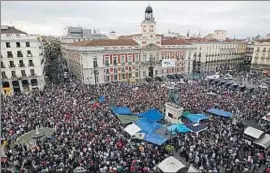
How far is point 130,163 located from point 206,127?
933cm

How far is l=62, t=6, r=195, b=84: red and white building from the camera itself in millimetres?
44812

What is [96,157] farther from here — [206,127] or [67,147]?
[206,127]

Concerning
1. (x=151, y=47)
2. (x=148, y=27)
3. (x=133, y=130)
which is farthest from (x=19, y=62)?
(x=148, y=27)

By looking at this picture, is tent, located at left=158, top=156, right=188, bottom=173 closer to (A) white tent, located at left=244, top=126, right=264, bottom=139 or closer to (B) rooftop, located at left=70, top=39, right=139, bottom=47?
(A) white tent, located at left=244, top=126, right=264, bottom=139

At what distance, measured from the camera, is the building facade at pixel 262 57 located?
58.8 meters

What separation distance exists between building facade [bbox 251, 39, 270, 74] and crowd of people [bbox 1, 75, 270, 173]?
106 feet

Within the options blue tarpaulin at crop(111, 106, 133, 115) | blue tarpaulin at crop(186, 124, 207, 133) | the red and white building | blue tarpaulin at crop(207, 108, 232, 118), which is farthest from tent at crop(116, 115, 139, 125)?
the red and white building

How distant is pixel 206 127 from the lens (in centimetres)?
2164

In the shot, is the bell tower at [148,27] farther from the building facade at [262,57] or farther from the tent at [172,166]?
the tent at [172,166]

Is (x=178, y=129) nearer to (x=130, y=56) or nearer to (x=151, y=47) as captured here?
(x=130, y=56)

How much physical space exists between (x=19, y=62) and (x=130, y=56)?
21.4 m

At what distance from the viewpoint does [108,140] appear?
1855 cm

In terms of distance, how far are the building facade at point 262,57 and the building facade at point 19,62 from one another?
54202 millimetres

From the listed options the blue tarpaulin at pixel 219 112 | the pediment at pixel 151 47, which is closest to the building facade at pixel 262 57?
the pediment at pixel 151 47
